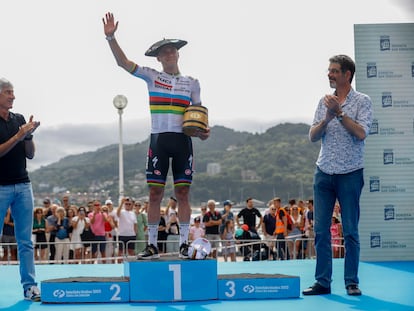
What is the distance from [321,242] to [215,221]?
28.6 feet

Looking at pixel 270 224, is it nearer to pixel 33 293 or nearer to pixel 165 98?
pixel 165 98

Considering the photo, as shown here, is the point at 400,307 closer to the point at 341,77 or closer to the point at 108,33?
the point at 341,77

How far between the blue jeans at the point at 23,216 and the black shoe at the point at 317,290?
266 centimetres

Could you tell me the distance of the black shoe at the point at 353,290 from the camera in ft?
19.8

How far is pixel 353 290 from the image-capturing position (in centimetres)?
606

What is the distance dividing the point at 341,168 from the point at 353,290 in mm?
1164

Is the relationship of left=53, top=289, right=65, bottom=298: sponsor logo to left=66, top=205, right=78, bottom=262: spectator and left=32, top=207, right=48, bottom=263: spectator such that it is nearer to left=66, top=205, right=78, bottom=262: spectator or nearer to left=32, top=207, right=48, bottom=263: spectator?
left=32, top=207, right=48, bottom=263: spectator

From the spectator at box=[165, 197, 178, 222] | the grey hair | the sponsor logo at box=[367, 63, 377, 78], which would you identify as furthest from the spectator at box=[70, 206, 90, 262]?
the grey hair

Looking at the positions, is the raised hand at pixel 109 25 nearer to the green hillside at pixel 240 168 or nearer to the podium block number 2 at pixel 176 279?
the podium block number 2 at pixel 176 279

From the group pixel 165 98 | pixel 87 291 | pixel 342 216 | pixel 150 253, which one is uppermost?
pixel 165 98

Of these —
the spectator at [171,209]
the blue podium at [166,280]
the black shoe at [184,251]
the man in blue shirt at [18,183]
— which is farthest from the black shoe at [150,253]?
the spectator at [171,209]

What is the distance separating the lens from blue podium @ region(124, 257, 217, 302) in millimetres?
5863

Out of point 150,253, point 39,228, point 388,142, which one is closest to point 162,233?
point 39,228

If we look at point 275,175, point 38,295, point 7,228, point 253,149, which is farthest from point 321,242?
point 253,149
